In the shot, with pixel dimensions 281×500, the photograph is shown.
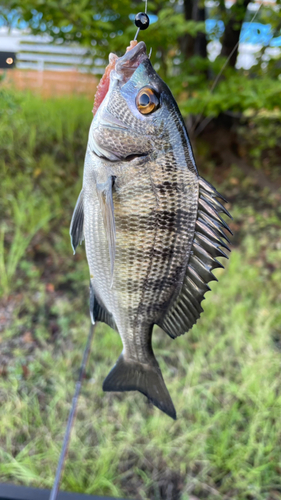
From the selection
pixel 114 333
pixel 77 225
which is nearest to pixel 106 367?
pixel 114 333

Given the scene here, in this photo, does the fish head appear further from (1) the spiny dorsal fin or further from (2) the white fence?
(2) the white fence

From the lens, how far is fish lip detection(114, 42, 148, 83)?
610 millimetres

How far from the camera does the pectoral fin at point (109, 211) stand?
2.06 feet

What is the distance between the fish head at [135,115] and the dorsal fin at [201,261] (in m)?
0.14

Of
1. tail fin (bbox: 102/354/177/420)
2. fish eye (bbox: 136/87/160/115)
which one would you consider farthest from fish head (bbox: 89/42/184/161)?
tail fin (bbox: 102/354/177/420)

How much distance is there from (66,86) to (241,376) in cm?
356

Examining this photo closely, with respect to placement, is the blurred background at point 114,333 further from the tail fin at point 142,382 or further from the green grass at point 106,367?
the tail fin at point 142,382

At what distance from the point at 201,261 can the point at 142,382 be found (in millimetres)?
390

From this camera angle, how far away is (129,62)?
62 centimetres

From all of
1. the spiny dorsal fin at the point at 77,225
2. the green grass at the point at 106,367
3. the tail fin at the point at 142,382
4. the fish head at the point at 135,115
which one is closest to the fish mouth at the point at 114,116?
the fish head at the point at 135,115

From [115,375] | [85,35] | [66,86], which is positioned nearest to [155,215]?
[115,375]

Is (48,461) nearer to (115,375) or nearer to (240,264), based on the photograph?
(115,375)

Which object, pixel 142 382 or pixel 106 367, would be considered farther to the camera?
pixel 106 367

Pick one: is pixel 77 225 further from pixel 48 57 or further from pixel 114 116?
pixel 48 57
